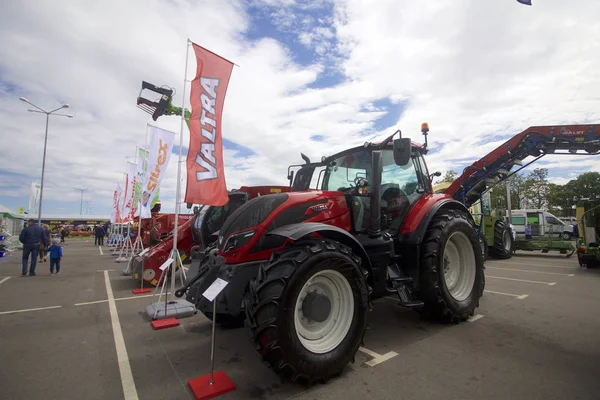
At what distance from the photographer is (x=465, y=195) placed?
11180mm

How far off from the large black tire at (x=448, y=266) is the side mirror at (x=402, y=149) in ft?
3.79

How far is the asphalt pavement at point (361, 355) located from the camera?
8.90 ft

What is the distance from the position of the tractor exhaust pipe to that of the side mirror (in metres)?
0.22

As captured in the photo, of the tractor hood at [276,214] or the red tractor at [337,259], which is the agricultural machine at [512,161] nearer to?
the red tractor at [337,259]

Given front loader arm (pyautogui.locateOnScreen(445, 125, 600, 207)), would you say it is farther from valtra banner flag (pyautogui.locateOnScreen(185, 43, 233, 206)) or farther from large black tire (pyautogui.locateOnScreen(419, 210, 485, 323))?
valtra banner flag (pyautogui.locateOnScreen(185, 43, 233, 206))

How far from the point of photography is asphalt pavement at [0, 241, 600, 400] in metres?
2.71

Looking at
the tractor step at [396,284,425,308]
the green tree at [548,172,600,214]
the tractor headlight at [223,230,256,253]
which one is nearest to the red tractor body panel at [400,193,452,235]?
the tractor step at [396,284,425,308]

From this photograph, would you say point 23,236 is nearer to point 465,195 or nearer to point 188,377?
point 188,377

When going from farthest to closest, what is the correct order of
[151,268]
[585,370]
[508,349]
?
1. [151,268]
2. [508,349]
3. [585,370]

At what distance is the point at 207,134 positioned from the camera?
4.77 metres

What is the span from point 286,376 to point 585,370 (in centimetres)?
285

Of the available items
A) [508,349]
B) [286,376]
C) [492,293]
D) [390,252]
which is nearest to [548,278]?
[492,293]

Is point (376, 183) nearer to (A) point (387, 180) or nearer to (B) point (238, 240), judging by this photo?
(A) point (387, 180)

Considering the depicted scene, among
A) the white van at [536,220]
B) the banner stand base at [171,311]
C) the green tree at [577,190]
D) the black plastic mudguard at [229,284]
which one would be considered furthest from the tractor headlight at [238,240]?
the green tree at [577,190]
